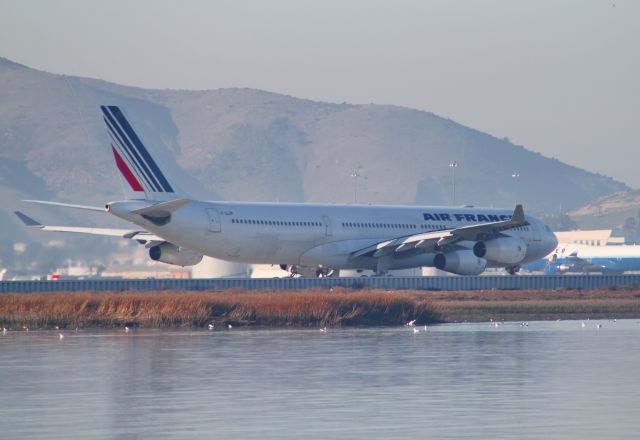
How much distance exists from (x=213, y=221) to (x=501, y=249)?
15.9m

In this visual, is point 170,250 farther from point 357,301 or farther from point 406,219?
point 357,301

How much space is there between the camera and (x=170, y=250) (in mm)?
65750

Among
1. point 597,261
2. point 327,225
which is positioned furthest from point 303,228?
point 597,261

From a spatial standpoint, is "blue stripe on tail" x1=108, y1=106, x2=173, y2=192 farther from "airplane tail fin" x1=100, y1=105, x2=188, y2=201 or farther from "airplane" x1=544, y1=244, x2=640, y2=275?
"airplane" x1=544, y1=244, x2=640, y2=275

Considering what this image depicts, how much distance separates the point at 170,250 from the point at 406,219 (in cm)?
1198

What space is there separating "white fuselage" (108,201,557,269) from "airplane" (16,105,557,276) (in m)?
0.05

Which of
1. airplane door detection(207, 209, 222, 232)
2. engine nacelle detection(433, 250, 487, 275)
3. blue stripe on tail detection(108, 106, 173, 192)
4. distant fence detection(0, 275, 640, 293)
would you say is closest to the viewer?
blue stripe on tail detection(108, 106, 173, 192)

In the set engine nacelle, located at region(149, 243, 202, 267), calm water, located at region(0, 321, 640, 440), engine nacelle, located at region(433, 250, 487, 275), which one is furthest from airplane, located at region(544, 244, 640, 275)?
calm water, located at region(0, 321, 640, 440)

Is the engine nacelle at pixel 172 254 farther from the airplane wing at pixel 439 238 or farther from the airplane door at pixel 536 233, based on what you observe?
the airplane door at pixel 536 233

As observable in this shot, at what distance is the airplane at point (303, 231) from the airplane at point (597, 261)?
47.7 meters

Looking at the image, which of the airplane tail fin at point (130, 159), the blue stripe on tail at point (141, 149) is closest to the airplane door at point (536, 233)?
the blue stripe on tail at point (141, 149)

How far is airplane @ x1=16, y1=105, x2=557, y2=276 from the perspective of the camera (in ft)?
192

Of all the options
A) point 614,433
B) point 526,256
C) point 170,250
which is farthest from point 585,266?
point 614,433

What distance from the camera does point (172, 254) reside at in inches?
2591
